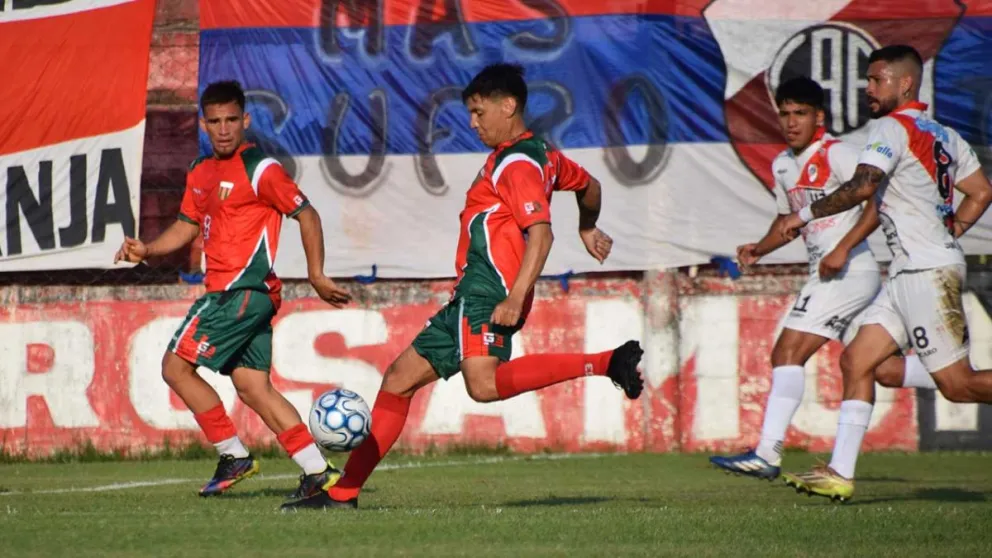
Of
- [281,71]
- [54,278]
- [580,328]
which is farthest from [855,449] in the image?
[54,278]

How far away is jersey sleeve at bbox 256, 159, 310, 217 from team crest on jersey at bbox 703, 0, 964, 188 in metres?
4.55

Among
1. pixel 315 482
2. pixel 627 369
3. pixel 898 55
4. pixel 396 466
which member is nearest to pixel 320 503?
pixel 315 482

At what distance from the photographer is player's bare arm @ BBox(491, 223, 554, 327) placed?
651 centimetres

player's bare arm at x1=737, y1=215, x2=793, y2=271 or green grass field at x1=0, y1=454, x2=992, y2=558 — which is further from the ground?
player's bare arm at x1=737, y1=215, x2=793, y2=271

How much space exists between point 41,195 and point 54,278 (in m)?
0.68

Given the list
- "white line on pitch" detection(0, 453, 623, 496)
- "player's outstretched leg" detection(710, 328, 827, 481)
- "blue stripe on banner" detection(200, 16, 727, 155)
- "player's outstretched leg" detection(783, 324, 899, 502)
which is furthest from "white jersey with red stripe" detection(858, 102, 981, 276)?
"white line on pitch" detection(0, 453, 623, 496)

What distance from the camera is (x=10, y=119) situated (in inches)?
480

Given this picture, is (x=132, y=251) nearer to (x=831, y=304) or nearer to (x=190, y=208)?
(x=190, y=208)

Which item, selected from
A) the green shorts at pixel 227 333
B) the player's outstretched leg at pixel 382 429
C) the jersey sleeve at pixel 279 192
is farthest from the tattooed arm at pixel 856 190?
the green shorts at pixel 227 333

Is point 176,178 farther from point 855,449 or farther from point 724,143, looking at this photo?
point 855,449

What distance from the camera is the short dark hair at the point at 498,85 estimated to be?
6.88 metres

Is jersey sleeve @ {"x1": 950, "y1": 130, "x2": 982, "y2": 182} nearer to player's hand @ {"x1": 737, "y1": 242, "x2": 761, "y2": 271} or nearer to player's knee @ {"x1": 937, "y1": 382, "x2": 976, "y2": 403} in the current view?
player's knee @ {"x1": 937, "y1": 382, "x2": 976, "y2": 403}

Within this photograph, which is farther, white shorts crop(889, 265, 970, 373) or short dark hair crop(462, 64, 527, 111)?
white shorts crop(889, 265, 970, 373)

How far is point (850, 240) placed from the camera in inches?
318
